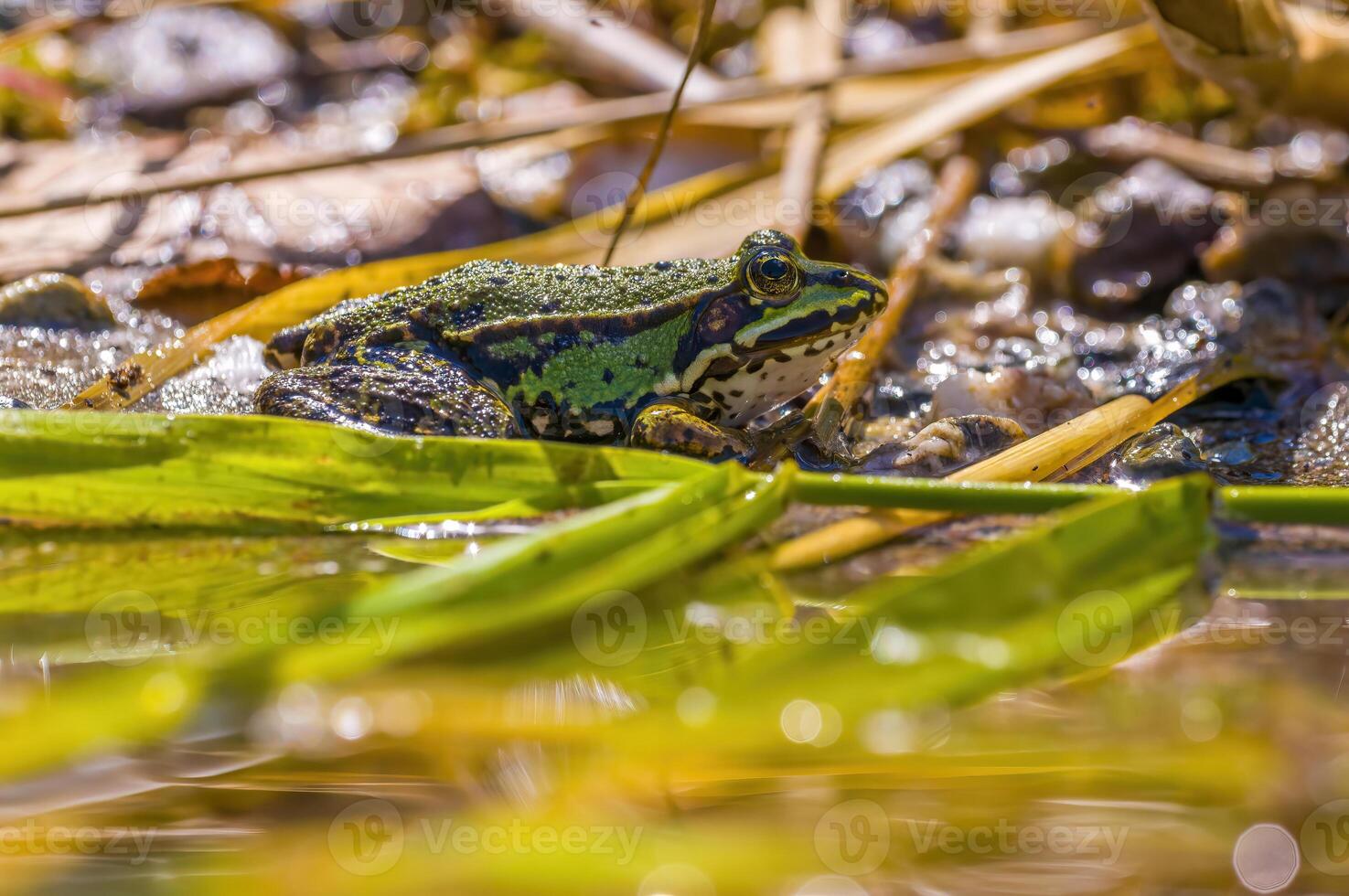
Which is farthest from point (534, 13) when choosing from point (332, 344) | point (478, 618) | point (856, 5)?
point (478, 618)

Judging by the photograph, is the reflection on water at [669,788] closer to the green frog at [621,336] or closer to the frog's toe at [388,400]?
the frog's toe at [388,400]

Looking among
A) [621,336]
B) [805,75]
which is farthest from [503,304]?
[805,75]

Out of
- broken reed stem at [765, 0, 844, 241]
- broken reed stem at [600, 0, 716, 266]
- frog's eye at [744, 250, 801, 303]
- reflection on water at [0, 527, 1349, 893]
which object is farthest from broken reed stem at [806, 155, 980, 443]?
reflection on water at [0, 527, 1349, 893]

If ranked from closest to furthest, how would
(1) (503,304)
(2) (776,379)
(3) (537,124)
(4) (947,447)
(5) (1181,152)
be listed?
1. (4) (947,447)
2. (1) (503,304)
3. (2) (776,379)
4. (3) (537,124)
5. (5) (1181,152)

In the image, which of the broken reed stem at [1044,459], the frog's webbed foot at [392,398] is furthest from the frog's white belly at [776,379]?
the frog's webbed foot at [392,398]

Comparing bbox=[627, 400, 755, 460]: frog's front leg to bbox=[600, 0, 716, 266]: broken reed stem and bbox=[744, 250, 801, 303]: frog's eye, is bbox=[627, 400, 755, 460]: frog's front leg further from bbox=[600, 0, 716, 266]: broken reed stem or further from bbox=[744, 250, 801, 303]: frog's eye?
bbox=[600, 0, 716, 266]: broken reed stem

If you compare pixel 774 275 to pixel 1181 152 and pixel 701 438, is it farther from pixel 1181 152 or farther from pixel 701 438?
pixel 1181 152
